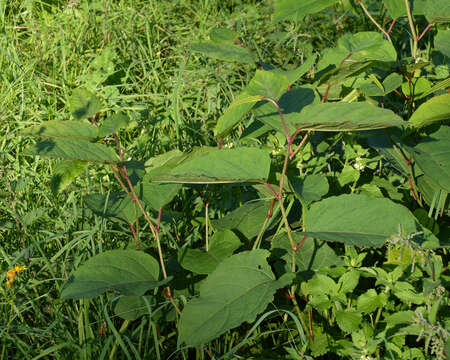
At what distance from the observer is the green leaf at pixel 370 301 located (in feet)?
4.19

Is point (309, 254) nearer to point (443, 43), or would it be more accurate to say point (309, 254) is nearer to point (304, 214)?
point (304, 214)

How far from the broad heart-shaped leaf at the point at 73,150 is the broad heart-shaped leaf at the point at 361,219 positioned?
1.70 ft

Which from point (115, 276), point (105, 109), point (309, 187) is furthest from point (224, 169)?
point (105, 109)

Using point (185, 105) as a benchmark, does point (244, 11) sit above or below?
above

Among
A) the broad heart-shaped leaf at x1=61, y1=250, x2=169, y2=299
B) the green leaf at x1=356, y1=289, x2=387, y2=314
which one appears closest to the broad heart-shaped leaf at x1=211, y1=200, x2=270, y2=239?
the broad heart-shaped leaf at x1=61, y1=250, x2=169, y2=299

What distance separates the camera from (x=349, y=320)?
50.6 inches

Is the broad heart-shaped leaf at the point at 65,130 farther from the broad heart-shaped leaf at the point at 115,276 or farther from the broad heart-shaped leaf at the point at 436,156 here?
the broad heart-shaped leaf at the point at 436,156

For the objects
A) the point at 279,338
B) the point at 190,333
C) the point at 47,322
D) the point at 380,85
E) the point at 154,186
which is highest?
the point at 380,85

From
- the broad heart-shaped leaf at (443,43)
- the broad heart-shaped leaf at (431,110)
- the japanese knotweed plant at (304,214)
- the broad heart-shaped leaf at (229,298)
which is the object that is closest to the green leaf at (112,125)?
the japanese knotweed plant at (304,214)

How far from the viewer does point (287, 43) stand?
117 inches

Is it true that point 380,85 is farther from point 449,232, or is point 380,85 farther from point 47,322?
point 47,322

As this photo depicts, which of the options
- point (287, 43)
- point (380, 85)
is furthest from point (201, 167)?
point (287, 43)

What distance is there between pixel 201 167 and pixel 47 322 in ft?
2.42

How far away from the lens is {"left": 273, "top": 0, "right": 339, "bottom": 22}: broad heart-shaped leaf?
155 centimetres
